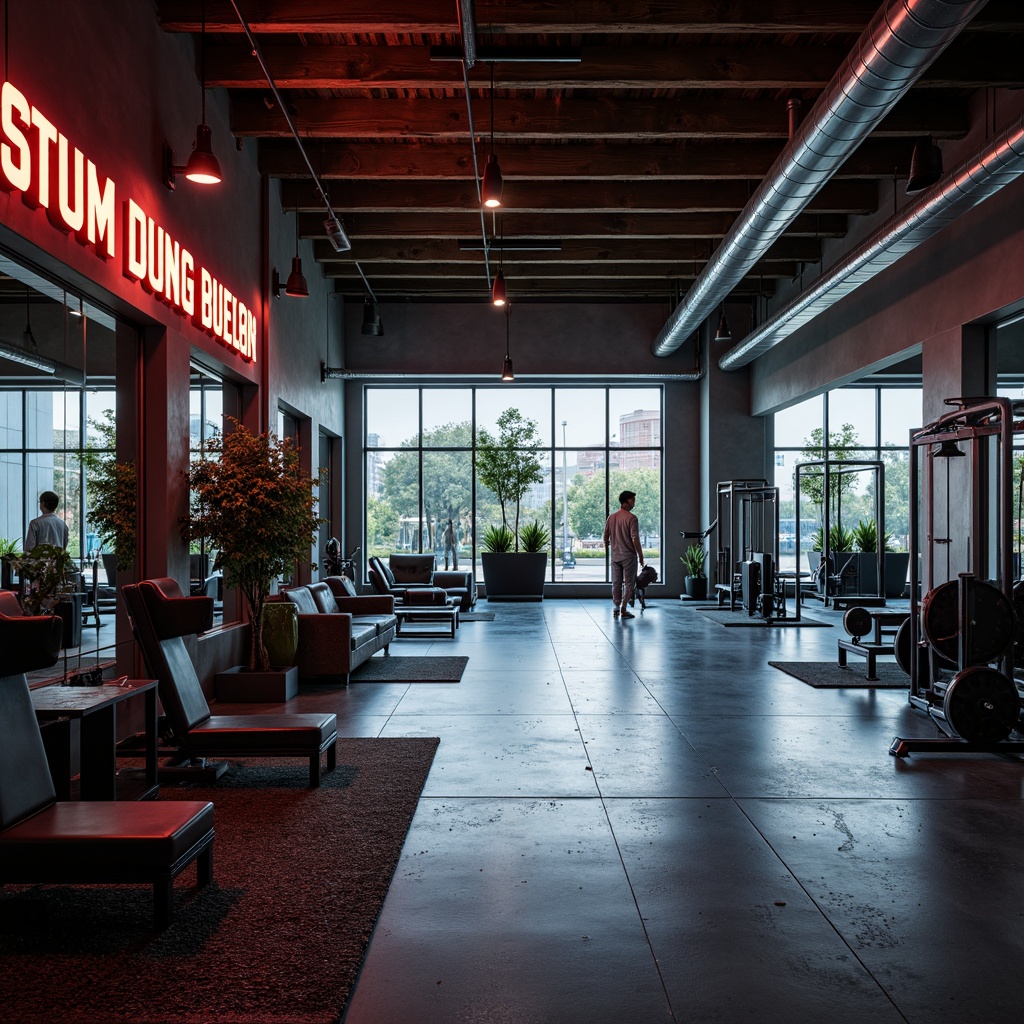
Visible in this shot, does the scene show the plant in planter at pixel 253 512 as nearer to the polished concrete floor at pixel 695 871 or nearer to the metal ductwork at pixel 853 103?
the polished concrete floor at pixel 695 871

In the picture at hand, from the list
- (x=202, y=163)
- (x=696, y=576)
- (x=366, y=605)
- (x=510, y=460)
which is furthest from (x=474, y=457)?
(x=202, y=163)

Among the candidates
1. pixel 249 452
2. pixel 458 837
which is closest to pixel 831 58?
pixel 249 452

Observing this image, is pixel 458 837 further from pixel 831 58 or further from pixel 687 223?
pixel 687 223

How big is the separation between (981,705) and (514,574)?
427 inches

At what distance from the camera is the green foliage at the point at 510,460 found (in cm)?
1545

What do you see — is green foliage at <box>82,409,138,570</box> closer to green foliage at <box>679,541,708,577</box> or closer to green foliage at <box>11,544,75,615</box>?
green foliage at <box>11,544,75,615</box>

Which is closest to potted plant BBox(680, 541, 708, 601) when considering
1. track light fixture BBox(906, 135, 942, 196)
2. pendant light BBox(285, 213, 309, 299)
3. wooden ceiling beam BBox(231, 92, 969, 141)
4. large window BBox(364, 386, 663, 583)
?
large window BBox(364, 386, 663, 583)

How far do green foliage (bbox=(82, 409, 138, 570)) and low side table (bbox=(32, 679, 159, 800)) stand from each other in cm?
151

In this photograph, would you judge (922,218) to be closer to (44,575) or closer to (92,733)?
(44,575)

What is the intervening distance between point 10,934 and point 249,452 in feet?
13.4

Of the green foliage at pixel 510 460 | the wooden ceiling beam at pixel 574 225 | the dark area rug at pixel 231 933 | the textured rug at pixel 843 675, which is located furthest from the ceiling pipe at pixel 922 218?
the dark area rug at pixel 231 933

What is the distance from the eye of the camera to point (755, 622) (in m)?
11.6

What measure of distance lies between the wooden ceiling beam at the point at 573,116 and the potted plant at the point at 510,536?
322 inches

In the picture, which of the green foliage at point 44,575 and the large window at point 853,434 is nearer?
the green foliage at point 44,575
